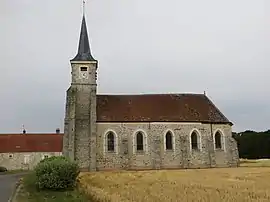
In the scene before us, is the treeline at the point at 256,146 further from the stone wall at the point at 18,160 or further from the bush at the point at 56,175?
the bush at the point at 56,175

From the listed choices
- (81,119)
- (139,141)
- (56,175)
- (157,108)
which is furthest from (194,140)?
(56,175)

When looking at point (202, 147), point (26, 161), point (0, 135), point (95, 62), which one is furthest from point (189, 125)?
point (0, 135)

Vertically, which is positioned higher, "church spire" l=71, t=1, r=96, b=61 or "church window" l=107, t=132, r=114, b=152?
"church spire" l=71, t=1, r=96, b=61

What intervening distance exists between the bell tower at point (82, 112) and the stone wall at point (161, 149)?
118 cm

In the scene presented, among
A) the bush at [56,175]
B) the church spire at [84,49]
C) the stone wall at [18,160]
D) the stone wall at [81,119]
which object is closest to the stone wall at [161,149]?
the stone wall at [81,119]

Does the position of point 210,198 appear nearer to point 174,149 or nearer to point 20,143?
point 174,149

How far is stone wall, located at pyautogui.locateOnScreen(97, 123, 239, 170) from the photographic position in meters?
44.8

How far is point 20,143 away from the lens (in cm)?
Answer: 6266

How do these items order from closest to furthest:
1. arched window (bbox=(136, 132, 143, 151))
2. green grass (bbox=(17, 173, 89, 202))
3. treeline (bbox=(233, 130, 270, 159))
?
green grass (bbox=(17, 173, 89, 202)), arched window (bbox=(136, 132, 143, 151)), treeline (bbox=(233, 130, 270, 159))

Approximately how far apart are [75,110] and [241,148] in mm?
44156

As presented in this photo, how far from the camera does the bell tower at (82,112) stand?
143 feet

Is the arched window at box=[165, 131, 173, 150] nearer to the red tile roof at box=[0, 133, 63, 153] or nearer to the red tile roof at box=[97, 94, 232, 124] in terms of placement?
the red tile roof at box=[97, 94, 232, 124]

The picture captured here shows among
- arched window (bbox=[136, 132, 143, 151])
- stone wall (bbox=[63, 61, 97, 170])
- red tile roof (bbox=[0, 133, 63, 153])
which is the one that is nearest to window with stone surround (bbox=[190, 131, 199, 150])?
arched window (bbox=[136, 132, 143, 151])

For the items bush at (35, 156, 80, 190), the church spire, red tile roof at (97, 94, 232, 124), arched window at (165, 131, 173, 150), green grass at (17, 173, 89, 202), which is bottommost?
green grass at (17, 173, 89, 202)
